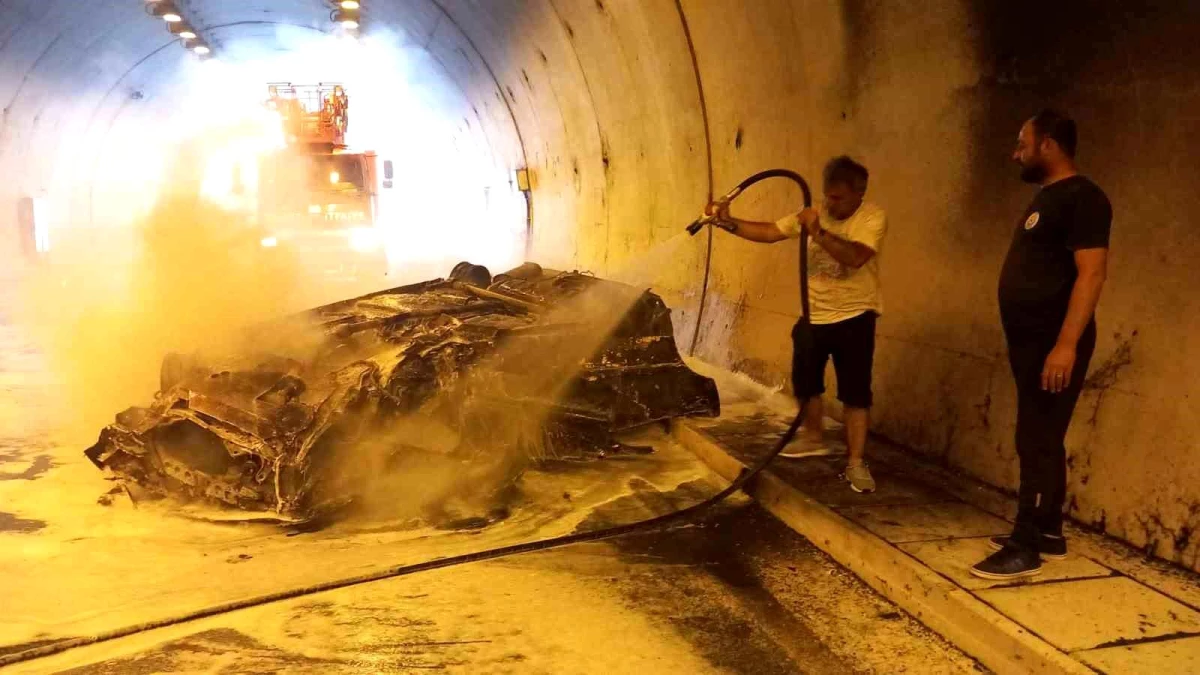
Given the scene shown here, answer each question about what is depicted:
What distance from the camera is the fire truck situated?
1402cm

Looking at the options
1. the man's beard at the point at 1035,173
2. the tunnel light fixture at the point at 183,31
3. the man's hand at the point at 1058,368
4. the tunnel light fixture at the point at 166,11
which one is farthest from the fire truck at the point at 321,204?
the man's hand at the point at 1058,368

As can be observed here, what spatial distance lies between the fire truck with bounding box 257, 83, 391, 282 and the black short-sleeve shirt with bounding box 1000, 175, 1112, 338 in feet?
37.7

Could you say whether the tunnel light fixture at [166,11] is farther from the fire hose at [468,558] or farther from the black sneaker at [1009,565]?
the black sneaker at [1009,565]

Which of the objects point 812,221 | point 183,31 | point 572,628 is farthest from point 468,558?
point 183,31

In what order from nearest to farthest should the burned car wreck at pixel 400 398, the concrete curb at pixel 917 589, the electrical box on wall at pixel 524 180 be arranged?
the concrete curb at pixel 917 589
the burned car wreck at pixel 400 398
the electrical box on wall at pixel 524 180

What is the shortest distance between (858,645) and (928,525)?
3.55ft

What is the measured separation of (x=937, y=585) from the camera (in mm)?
3621

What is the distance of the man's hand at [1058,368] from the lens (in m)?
3.38

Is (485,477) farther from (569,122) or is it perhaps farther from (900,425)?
(569,122)

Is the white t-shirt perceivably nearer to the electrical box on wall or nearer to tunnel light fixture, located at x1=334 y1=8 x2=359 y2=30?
the electrical box on wall

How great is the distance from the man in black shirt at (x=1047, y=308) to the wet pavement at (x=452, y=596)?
0.79 m

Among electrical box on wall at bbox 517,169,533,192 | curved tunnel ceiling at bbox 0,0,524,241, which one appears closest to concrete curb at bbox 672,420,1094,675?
electrical box on wall at bbox 517,169,533,192

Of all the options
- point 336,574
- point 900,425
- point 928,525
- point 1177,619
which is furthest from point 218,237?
point 1177,619

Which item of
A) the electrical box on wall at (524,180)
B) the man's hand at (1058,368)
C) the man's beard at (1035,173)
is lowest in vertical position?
the man's hand at (1058,368)
